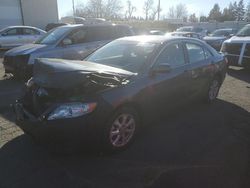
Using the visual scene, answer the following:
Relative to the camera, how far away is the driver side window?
15.2 ft

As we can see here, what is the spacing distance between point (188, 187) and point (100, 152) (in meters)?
1.26

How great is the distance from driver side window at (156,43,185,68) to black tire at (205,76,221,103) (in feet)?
4.48

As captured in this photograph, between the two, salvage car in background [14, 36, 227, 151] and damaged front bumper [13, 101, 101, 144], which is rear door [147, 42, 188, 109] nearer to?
salvage car in background [14, 36, 227, 151]

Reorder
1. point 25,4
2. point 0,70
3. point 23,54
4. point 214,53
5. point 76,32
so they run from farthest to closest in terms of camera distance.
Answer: point 25,4 < point 0,70 < point 76,32 < point 23,54 < point 214,53

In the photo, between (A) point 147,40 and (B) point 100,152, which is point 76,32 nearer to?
(A) point 147,40

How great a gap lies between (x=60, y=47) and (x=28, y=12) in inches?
921

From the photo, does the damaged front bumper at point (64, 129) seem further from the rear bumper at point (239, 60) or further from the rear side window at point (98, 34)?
the rear bumper at point (239, 60)

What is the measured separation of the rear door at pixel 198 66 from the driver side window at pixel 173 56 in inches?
8.9

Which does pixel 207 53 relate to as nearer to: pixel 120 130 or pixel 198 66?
pixel 198 66

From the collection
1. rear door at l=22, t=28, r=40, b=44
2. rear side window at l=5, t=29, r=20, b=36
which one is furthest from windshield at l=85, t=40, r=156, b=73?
rear side window at l=5, t=29, r=20, b=36

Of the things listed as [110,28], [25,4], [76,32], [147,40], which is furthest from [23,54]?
[25,4]

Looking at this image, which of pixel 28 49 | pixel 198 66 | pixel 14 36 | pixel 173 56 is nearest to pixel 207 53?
pixel 198 66

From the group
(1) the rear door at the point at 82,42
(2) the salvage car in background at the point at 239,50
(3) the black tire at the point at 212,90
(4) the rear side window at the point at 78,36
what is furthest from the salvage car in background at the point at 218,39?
(3) the black tire at the point at 212,90

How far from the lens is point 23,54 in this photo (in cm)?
805
